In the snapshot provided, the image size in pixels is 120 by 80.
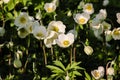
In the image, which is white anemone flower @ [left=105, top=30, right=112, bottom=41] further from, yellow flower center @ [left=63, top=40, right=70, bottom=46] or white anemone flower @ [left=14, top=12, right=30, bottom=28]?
white anemone flower @ [left=14, top=12, right=30, bottom=28]

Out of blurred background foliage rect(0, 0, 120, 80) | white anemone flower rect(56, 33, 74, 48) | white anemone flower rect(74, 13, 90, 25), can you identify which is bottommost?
blurred background foliage rect(0, 0, 120, 80)

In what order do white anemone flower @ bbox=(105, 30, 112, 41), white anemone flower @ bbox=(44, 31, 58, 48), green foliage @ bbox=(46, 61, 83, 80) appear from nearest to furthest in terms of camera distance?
green foliage @ bbox=(46, 61, 83, 80)
white anemone flower @ bbox=(44, 31, 58, 48)
white anemone flower @ bbox=(105, 30, 112, 41)

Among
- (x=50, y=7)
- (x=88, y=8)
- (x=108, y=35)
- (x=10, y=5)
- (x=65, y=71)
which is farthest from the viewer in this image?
(x=10, y=5)

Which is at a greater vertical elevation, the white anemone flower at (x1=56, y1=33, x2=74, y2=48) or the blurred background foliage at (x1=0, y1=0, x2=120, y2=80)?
the white anemone flower at (x1=56, y1=33, x2=74, y2=48)

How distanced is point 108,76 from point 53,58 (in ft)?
1.74

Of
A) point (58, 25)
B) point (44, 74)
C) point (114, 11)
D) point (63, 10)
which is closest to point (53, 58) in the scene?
point (44, 74)

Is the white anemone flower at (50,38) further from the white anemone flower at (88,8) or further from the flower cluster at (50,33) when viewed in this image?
the white anemone flower at (88,8)

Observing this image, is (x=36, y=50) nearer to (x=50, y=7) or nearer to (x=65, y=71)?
(x=50, y=7)

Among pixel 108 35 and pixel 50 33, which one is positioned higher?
pixel 50 33

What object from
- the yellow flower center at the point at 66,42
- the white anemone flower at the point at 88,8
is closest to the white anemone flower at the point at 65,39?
the yellow flower center at the point at 66,42

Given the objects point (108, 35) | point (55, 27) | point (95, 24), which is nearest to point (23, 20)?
point (55, 27)

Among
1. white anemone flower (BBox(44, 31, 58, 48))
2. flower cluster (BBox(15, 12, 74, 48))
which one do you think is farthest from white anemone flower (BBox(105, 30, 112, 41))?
white anemone flower (BBox(44, 31, 58, 48))

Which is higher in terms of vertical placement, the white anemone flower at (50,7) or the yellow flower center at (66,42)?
the white anemone flower at (50,7)

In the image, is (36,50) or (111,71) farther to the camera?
(36,50)
